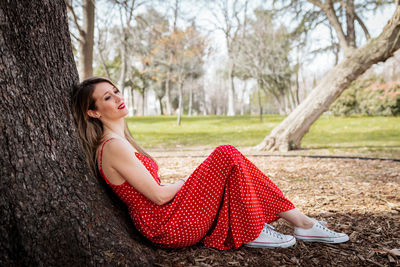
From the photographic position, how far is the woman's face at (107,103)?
2068mm

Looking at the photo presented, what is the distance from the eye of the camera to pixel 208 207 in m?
2.05

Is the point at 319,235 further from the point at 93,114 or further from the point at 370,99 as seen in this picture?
the point at 370,99

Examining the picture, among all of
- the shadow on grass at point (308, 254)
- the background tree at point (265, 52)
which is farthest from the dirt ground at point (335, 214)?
the background tree at point (265, 52)

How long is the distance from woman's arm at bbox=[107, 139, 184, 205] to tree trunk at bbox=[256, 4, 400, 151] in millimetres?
5545

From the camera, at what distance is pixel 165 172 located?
4875 mm

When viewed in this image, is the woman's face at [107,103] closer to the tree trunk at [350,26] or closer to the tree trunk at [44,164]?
the tree trunk at [44,164]

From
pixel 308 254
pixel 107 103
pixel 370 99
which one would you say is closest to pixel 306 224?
pixel 308 254

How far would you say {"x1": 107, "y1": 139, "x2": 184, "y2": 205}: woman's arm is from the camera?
189cm

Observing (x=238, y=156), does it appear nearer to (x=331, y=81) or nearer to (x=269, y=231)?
(x=269, y=231)

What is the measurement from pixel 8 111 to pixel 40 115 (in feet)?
0.53

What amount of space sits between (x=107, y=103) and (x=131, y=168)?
53cm

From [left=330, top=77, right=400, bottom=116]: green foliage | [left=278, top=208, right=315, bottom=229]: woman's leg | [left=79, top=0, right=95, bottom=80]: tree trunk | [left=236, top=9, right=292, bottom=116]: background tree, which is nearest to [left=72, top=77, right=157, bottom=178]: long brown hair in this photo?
[left=278, top=208, right=315, bottom=229]: woman's leg

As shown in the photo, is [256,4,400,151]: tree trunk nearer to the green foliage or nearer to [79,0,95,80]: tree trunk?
[79,0,95,80]: tree trunk

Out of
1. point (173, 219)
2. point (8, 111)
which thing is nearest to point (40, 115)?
point (8, 111)
